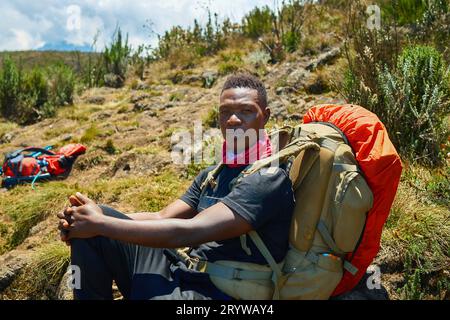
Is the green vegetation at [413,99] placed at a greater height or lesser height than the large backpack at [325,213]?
greater

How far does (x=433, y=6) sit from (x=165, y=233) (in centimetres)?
646

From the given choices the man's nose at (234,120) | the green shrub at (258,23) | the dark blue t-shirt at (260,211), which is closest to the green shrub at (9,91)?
the green shrub at (258,23)

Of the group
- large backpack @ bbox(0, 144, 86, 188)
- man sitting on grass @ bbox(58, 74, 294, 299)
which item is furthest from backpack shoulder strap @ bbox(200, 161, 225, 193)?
large backpack @ bbox(0, 144, 86, 188)

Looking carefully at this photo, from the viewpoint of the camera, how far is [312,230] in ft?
7.94

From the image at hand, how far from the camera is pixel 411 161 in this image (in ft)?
14.8

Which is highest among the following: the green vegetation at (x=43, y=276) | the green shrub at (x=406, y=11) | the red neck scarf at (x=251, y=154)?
the green shrub at (x=406, y=11)

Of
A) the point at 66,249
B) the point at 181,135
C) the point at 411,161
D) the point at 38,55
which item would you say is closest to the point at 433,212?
the point at 411,161

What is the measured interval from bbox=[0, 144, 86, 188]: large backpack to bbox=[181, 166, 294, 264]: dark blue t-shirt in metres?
4.41

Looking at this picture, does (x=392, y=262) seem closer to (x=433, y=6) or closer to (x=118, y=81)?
(x=433, y=6)

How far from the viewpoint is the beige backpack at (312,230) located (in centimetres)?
236

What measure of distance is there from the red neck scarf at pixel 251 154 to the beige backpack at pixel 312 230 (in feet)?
0.74

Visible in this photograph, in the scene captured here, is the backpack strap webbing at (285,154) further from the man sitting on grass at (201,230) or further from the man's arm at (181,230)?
the man's arm at (181,230)

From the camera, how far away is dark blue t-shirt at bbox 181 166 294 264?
2.28 m

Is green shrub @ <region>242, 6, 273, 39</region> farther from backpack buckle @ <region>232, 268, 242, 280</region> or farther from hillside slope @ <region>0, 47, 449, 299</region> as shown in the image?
backpack buckle @ <region>232, 268, 242, 280</region>
